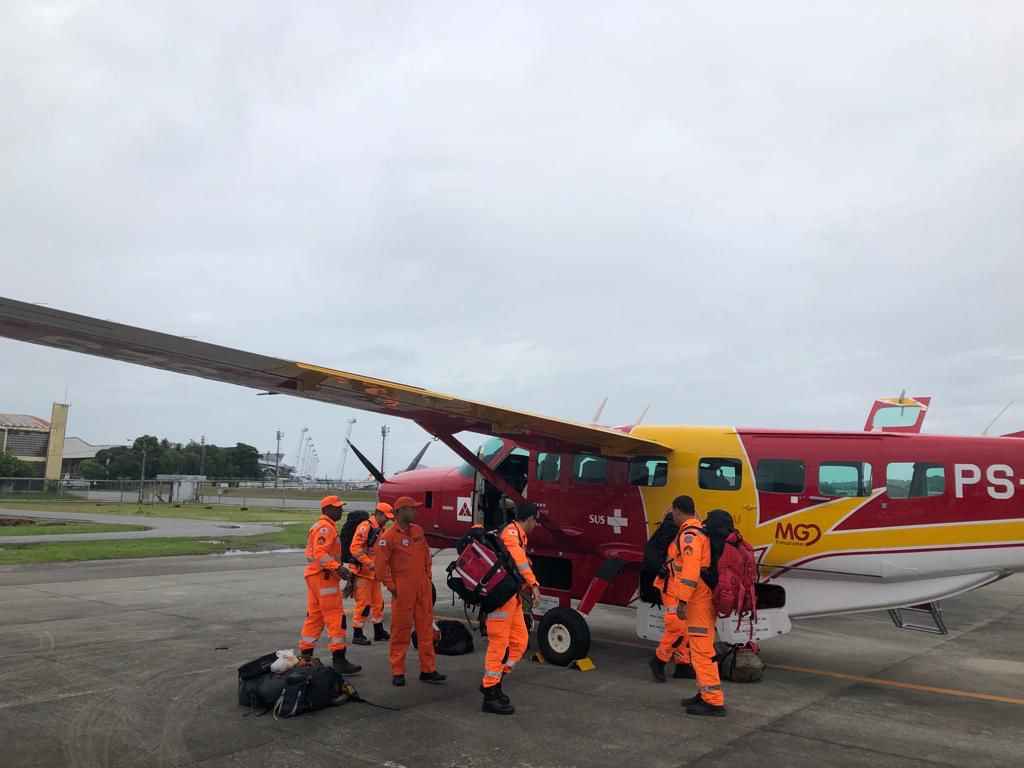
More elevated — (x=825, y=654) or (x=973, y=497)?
(x=973, y=497)

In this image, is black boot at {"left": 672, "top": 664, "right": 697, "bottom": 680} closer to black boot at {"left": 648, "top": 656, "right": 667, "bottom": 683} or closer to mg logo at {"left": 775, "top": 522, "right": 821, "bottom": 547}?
black boot at {"left": 648, "top": 656, "right": 667, "bottom": 683}

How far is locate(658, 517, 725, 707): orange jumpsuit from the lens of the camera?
678cm

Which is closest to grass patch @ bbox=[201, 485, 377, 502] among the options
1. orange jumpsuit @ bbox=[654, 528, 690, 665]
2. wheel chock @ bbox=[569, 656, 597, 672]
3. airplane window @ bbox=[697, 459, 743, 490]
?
wheel chock @ bbox=[569, 656, 597, 672]

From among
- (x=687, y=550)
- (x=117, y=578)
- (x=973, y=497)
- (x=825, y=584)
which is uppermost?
(x=973, y=497)

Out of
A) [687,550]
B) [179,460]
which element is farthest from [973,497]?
[179,460]

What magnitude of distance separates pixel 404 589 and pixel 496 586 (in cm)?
122

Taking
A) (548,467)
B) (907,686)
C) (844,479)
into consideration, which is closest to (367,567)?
(548,467)

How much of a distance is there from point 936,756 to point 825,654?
4.42 metres

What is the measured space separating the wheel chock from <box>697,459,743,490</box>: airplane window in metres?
2.69

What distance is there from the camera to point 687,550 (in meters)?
6.95

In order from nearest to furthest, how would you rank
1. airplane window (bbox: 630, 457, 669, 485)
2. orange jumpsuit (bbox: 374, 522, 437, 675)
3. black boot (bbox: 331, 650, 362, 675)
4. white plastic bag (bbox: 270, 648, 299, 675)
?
white plastic bag (bbox: 270, 648, 299, 675) < orange jumpsuit (bbox: 374, 522, 437, 675) < black boot (bbox: 331, 650, 362, 675) < airplane window (bbox: 630, 457, 669, 485)

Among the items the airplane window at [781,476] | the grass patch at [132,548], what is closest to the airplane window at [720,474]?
the airplane window at [781,476]

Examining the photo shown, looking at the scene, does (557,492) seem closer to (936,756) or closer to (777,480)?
(777,480)

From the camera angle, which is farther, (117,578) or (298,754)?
(117,578)
